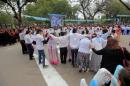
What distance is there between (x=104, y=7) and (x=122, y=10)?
34.3 feet

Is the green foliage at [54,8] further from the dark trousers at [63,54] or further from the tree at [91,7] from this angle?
the dark trousers at [63,54]

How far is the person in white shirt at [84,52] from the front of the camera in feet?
44.2

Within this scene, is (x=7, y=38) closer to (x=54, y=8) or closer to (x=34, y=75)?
(x=34, y=75)

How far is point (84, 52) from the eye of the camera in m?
13.6

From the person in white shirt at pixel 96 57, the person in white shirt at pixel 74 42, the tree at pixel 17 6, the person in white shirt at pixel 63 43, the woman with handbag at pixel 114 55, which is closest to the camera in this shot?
the woman with handbag at pixel 114 55

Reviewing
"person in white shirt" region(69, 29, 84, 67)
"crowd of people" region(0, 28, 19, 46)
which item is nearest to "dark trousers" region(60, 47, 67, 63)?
"person in white shirt" region(69, 29, 84, 67)

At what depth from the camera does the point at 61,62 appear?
56.3 ft

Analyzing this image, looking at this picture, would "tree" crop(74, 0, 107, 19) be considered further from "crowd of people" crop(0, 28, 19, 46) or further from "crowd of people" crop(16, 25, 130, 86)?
"crowd of people" crop(16, 25, 130, 86)

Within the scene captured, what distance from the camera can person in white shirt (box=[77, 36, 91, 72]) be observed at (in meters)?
13.5

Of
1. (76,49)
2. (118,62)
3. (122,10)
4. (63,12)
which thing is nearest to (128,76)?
(118,62)

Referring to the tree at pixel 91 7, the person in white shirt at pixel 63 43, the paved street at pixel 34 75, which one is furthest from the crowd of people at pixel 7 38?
the tree at pixel 91 7

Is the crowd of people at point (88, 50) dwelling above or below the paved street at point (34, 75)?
above

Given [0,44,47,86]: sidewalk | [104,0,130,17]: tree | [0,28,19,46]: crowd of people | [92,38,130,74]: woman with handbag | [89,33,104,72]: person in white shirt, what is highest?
[92,38,130,74]: woman with handbag

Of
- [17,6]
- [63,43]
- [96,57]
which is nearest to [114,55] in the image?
[96,57]
